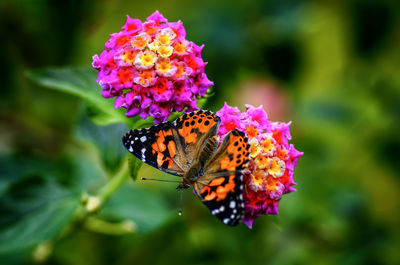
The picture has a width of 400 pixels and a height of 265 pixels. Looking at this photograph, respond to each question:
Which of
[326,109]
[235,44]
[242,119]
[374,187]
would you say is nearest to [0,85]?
[235,44]

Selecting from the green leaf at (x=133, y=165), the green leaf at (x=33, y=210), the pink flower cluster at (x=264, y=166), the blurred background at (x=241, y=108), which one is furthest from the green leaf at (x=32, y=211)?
the pink flower cluster at (x=264, y=166)

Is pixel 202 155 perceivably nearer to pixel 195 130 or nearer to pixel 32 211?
pixel 195 130

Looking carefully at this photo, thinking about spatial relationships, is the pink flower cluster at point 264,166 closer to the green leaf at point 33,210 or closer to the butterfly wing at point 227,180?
the butterfly wing at point 227,180

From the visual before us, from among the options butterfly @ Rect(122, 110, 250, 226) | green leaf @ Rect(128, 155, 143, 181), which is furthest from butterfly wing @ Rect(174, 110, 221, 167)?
green leaf @ Rect(128, 155, 143, 181)

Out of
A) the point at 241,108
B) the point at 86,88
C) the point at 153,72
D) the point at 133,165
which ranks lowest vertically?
the point at 133,165

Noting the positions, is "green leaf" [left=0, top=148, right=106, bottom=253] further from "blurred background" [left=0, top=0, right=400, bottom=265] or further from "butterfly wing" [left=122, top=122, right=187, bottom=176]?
"butterfly wing" [left=122, top=122, right=187, bottom=176]

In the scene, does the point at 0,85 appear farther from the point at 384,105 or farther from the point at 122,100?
the point at 384,105

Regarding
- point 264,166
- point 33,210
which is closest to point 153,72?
point 264,166
